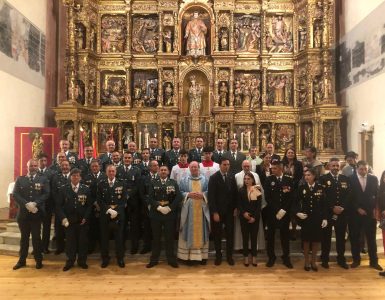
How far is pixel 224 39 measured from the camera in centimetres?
1370

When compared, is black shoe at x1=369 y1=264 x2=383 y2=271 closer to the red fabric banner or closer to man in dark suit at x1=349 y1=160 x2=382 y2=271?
man in dark suit at x1=349 y1=160 x2=382 y2=271

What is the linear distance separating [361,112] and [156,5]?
7470mm

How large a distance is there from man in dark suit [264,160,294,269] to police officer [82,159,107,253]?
2.74 metres

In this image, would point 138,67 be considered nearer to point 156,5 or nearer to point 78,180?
point 156,5

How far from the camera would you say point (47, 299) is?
5.18 metres

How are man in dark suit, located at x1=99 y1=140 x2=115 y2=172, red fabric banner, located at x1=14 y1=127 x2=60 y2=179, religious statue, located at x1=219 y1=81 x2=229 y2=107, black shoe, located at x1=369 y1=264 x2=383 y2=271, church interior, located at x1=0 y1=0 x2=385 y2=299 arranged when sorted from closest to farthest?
black shoe, located at x1=369 y1=264 x2=383 y2=271
man in dark suit, located at x1=99 y1=140 x2=115 y2=172
red fabric banner, located at x1=14 y1=127 x2=60 y2=179
church interior, located at x1=0 y1=0 x2=385 y2=299
religious statue, located at x1=219 y1=81 x2=229 y2=107

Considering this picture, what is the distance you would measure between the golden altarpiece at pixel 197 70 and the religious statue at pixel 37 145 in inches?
119

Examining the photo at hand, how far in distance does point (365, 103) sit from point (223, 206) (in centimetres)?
675

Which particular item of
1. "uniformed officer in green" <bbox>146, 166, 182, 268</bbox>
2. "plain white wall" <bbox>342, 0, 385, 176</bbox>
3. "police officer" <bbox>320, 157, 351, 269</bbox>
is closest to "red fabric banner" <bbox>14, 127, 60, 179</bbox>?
"uniformed officer in green" <bbox>146, 166, 182, 268</bbox>

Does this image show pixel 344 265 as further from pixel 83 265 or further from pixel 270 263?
pixel 83 265

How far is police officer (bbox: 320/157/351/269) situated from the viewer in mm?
6501

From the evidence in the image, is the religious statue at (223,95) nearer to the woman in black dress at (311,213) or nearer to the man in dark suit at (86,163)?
the man in dark suit at (86,163)

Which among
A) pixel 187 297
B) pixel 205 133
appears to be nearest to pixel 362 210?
pixel 187 297

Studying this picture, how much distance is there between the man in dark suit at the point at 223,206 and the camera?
22.0 feet
